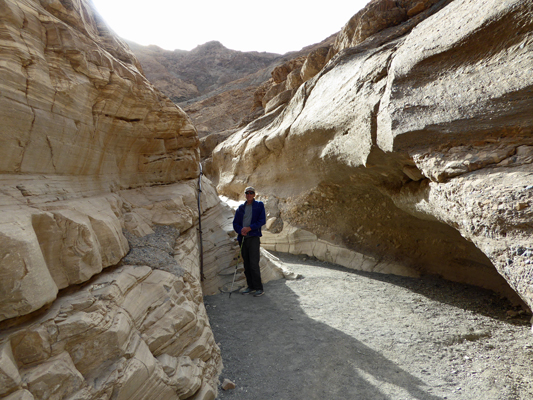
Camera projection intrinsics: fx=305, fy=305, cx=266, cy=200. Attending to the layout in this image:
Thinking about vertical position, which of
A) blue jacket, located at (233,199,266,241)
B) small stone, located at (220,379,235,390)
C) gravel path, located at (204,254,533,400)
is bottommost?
gravel path, located at (204,254,533,400)

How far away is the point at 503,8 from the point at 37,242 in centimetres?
469

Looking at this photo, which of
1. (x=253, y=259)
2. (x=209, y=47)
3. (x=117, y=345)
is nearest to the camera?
(x=117, y=345)

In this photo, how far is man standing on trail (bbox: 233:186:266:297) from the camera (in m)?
4.84

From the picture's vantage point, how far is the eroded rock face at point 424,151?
9.86 feet

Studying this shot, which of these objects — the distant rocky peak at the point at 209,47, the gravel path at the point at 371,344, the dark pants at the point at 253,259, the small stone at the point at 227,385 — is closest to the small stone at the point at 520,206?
the gravel path at the point at 371,344

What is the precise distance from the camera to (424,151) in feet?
12.6

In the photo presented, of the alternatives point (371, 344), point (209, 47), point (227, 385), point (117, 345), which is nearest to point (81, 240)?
point (117, 345)

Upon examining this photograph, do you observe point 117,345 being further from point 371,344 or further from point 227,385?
point 371,344

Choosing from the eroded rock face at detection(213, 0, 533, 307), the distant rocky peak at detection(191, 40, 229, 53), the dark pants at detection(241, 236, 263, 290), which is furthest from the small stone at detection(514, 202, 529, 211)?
the distant rocky peak at detection(191, 40, 229, 53)

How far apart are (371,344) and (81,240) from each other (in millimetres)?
3139

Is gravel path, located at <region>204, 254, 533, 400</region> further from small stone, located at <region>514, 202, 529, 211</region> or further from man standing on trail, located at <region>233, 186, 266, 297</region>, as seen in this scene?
small stone, located at <region>514, 202, 529, 211</region>

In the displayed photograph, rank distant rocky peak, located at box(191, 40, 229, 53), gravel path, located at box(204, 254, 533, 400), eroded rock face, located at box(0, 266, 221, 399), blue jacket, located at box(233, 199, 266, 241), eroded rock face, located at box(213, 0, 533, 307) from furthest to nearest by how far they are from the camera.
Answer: distant rocky peak, located at box(191, 40, 229, 53) < blue jacket, located at box(233, 199, 266, 241) < eroded rock face, located at box(213, 0, 533, 307) < gravel path, located at box(204, 254, 533, 400) < eroded rock face, located at box(0, 266, 221, 399)

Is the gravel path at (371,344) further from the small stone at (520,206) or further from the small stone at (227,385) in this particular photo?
the small stone at (520,206)

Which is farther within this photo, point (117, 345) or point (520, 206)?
point (520, 206)
